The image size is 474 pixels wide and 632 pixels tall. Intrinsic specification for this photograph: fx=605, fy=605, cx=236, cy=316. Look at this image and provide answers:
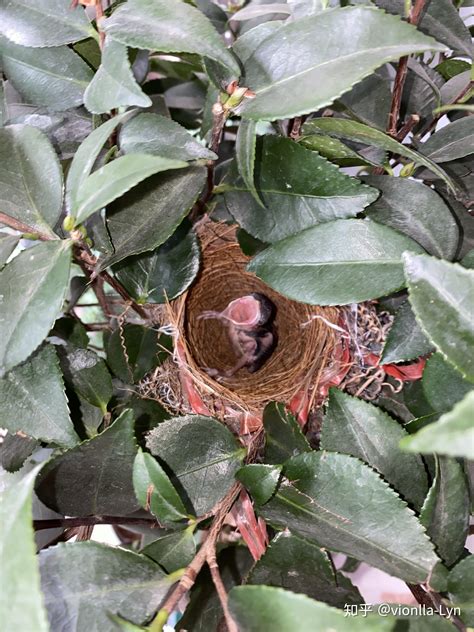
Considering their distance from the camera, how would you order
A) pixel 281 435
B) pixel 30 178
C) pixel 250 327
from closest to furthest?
1. pixel 30 178
2. pixel 281 435
3. pixel 250 327

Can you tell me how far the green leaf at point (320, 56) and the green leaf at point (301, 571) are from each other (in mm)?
297

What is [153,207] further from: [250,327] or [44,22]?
[250,327]

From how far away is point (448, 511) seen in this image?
0.43 metres

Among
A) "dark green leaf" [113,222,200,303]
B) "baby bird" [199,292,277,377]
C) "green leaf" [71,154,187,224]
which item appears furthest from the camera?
"baby bird" [199,292,277,377]

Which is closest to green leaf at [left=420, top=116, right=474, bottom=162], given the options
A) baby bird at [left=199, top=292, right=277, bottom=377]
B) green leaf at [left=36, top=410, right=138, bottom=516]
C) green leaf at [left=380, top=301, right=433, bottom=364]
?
green leaf at [left=380, top=301, right=433, bottom=364]

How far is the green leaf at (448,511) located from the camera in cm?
42

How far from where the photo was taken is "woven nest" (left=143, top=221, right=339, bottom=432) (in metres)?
0.67

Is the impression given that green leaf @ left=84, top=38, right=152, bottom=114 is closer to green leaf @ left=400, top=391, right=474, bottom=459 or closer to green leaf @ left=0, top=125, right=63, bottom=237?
green leaf @ left=0, top=125, right=63, bottom=237

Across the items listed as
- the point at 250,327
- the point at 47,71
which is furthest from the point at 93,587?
the point at 250,327

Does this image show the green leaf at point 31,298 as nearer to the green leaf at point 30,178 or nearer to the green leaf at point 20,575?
the green leaf at point 30,178

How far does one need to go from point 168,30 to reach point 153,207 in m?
0.15

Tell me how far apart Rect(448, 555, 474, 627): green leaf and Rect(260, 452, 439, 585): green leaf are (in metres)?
0.02

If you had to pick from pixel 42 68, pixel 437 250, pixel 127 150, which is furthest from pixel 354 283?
pixel 42 68

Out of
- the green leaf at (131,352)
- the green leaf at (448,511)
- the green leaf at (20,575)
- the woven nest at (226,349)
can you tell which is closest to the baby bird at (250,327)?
the woven nest at (226,349)
